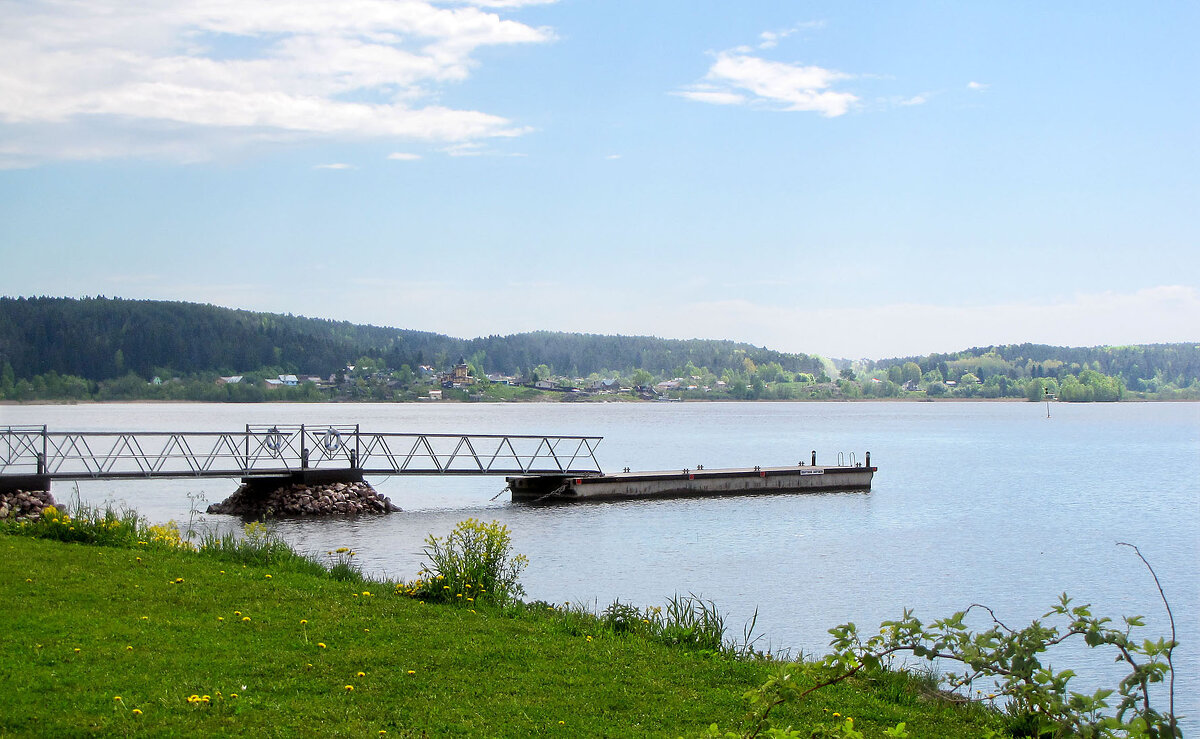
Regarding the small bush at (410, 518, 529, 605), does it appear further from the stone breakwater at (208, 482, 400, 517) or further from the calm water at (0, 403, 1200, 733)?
the stone breakwater at (208, 482, 400, 517)

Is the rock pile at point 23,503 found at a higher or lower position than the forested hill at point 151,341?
lower

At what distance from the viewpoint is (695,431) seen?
10788cm

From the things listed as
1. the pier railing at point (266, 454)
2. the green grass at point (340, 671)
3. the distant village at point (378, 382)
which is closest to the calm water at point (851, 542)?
the pier railing at point (266, 454)

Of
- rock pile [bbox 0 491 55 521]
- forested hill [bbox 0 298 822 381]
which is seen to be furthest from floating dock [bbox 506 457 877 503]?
forested hill [bbox 0 298 822 381]

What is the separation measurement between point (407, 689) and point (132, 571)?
19.4 ft

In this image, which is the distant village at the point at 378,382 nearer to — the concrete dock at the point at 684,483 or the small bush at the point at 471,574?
the concrete dock at the point at 684,483

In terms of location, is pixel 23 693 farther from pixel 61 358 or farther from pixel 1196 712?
pixel 61 358

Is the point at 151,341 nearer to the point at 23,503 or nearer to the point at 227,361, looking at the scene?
the point at 227,361

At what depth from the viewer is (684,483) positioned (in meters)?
39.9

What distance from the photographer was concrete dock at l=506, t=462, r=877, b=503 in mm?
37250

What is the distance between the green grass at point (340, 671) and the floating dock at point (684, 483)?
2514 centimetres

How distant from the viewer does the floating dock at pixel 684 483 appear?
3725cm

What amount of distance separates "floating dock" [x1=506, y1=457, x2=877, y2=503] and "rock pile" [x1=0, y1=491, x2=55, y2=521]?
15792mm

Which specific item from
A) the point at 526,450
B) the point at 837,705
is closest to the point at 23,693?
the point at 837,705
